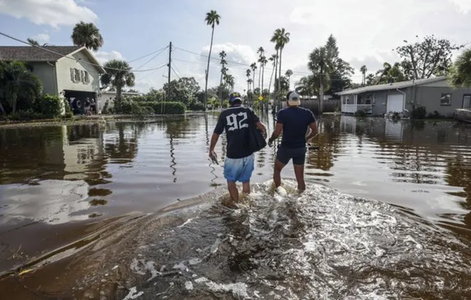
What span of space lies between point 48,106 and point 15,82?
125 inches

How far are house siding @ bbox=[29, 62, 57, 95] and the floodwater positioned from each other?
81.1 ft

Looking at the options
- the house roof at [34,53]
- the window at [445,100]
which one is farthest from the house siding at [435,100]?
the house roof at [34,53]

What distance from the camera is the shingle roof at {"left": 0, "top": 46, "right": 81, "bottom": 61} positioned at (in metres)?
28.8

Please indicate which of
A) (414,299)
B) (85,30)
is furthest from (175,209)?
(85,30)

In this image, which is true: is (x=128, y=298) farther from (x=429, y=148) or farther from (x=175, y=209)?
(x=429, y=148)

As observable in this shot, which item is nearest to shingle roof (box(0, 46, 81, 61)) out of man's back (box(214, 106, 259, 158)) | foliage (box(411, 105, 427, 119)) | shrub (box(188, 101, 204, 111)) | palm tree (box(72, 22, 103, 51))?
palm tree (box(72, 22, 103, 51))

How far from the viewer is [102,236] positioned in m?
4.15

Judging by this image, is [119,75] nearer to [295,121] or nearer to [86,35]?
[86,35]

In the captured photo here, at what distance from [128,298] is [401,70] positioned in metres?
59.5

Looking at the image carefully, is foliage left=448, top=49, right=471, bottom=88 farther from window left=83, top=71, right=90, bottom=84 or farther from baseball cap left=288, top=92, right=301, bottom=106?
window left=83, top=71, right=90, bottom=84

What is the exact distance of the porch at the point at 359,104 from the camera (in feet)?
126

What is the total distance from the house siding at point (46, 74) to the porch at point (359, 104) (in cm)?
3308

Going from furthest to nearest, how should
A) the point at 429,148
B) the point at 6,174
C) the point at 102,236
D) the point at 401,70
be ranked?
the point at 401,70
the point at 429,148
the point at 6,174
the point at 102,236

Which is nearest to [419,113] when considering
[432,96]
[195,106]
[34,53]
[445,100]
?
[432,96]
